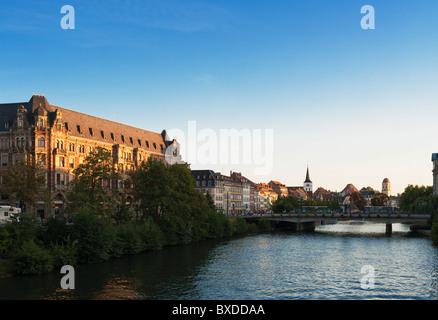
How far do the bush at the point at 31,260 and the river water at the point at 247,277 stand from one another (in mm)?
1369

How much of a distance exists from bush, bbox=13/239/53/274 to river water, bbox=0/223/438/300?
1369mm

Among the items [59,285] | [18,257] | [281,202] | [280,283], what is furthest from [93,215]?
[281,202]

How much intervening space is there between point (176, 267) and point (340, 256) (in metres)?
25.2

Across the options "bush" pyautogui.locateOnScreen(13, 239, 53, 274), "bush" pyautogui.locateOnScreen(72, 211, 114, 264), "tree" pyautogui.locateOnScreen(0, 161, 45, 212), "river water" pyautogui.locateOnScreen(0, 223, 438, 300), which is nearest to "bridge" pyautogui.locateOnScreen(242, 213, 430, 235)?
"river water" pyautogui.locateOnScreen(0, 223, 438, 300)

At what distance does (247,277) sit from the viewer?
47.9m

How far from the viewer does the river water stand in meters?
39.2

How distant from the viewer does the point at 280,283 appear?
44.6 m

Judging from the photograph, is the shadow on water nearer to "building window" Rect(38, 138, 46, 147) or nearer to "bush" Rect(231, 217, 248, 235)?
"building window" Rect(38, 138, 46, 147)

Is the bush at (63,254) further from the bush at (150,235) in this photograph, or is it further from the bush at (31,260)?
the bush at (150,235)

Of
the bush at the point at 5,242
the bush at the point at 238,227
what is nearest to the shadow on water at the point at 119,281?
the bush at the point at 5,242

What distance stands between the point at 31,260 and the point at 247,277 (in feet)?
74.0

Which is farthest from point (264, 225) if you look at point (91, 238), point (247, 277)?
point (247, 277)
